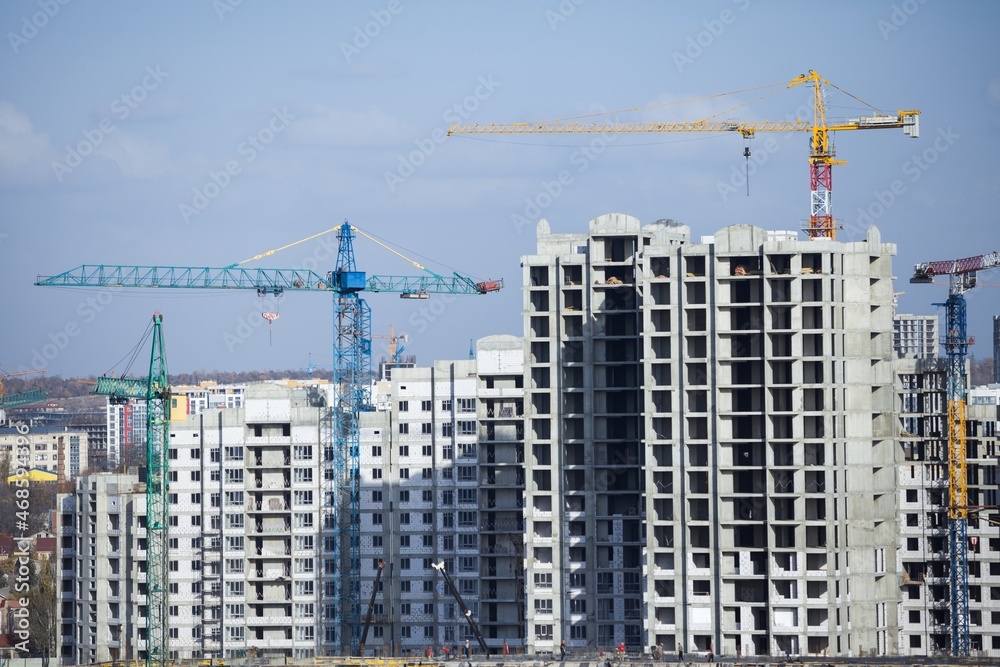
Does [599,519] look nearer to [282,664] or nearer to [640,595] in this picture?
[640,595]

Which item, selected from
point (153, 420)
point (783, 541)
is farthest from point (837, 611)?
point (153, 420)

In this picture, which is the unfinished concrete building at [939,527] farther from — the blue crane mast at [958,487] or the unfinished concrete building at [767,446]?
the unfinished concrete building at [767,446]

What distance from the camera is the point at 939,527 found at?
187 m

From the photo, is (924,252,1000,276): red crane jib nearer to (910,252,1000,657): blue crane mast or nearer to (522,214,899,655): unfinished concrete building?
(910,252,1000,657): blue crane mast

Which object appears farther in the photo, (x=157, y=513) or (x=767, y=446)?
(x=157, y=513)

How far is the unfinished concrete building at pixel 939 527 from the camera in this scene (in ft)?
Answer: 608

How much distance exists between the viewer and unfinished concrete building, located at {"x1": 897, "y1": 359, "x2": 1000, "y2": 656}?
7293 inches

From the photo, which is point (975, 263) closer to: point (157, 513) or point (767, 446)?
point (767, 446)

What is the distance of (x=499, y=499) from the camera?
642 feet

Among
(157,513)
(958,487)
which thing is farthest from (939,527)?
(157,513)

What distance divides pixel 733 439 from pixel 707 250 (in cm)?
1637

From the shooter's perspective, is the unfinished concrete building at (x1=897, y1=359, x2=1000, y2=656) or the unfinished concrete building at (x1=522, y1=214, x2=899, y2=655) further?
the unfinished concrete building at (x1=897, y1=359, x2=1000, y2=656)

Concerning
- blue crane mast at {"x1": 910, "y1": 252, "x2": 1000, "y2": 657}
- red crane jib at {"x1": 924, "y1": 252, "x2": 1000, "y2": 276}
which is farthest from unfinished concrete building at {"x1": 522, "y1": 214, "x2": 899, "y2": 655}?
red crane jib at {"x1": 924, "y1": 252, "x2": 1000, "y2": 276}

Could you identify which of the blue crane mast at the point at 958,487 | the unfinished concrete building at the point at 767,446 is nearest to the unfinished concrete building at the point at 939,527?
the blue crane mast at the point at 958,487
